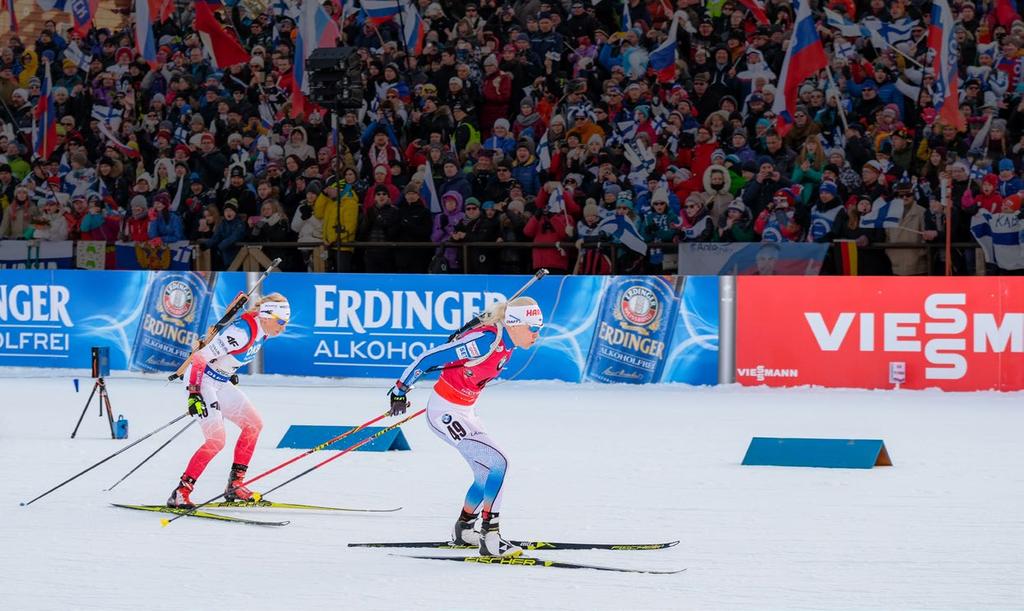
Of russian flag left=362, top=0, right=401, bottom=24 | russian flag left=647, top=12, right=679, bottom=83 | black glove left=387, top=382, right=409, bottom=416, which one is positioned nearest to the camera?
black glove left=387, top=382, right=409, bottom=416

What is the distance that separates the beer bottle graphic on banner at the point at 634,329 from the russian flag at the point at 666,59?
3.49 meters

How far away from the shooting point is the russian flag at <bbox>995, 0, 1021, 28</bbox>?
19.1m

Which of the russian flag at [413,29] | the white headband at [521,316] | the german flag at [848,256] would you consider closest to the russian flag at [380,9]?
the russian flag at [413,29]

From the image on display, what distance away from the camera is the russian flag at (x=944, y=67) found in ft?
59.6

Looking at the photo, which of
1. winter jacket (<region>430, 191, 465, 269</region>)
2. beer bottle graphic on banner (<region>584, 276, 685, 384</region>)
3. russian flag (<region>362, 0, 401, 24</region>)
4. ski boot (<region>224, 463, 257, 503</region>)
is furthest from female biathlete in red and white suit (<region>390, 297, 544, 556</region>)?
russian flag (<region>362, 0, 401, 24</region>)

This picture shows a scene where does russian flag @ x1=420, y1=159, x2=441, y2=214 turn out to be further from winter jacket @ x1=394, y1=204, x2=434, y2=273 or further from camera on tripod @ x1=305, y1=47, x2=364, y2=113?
camera on tripod @ x1=305, y1=47, x2=364, y2=113

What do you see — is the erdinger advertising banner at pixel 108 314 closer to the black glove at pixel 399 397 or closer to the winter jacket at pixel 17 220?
the winter jacket at pixel 17 220

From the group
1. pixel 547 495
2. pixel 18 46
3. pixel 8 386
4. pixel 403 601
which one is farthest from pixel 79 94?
pixel 403 601

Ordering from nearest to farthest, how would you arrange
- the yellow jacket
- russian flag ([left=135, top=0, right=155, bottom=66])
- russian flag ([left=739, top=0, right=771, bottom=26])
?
the yellow jacket → russian flag ([left=739, top=0, right=771, bottom=26]) → russian flag ([left=135, top=0, right=155, bottom=66])

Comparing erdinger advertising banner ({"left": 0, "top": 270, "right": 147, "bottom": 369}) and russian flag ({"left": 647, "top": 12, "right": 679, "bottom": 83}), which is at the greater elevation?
russian flag ({"left": 647, "top": 12, "right": 679, "bottom": 83})

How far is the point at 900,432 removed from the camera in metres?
14.1

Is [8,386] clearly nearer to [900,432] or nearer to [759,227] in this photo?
[759,227]

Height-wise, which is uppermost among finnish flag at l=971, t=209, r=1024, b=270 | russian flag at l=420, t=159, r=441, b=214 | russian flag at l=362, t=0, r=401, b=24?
russian flag at l=362, t=0, r=401, b=24

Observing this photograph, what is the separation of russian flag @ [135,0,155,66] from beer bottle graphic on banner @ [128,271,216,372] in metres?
5.95
